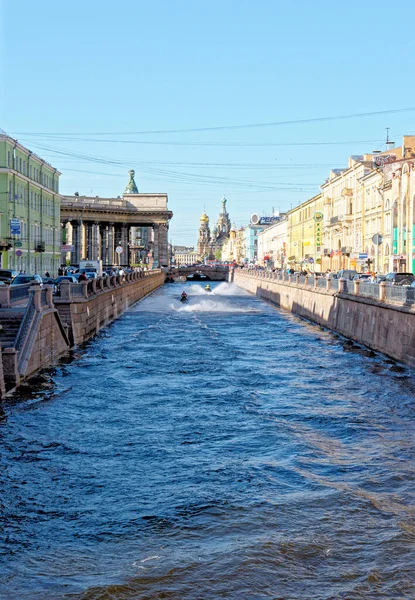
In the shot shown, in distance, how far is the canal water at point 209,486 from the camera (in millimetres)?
10398

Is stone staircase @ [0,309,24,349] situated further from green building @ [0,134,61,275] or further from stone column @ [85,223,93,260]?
stone column @ [85,223,93,260]

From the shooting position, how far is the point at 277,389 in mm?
24250

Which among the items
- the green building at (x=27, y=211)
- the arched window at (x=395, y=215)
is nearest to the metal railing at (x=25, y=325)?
the green building at (x=27, y=211)

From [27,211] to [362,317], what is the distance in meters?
45.9

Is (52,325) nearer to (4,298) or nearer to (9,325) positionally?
(4,298)

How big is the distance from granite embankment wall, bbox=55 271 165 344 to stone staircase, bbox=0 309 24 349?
20.8ft

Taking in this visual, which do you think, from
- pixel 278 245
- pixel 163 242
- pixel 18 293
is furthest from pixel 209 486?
pixel 278 245

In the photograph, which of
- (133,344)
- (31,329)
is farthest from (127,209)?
(31,329)

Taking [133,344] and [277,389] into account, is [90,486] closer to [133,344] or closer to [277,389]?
[277,389]

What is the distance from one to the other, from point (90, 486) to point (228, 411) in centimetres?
703

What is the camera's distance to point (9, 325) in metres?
26.8

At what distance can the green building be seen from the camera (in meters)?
66.4

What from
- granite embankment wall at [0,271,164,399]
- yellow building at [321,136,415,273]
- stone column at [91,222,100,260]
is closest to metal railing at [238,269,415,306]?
yellow building at [321,136,415,273]

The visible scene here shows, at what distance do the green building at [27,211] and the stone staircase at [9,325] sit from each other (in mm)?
31749
